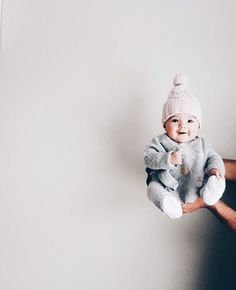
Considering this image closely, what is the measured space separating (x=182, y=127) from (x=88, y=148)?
30 cm

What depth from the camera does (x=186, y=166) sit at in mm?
793

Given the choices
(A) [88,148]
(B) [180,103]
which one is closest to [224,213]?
(B) [180,103]

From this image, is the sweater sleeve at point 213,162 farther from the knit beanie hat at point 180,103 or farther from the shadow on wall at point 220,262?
the shadow on wall at point 220,262

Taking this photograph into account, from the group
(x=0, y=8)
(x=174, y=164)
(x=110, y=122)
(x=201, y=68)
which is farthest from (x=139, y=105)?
(x=0, y=8)

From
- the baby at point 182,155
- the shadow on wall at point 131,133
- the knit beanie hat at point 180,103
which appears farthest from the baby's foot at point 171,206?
the shadow on wall at point 131,133

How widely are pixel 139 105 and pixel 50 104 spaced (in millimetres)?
224

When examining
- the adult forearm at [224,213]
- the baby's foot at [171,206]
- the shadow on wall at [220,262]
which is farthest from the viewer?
the shadow on wall at [220,262]

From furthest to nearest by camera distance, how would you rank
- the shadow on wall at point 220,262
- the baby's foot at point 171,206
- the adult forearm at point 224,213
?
the shadow on wall at point 220,262 → the adult forearm at point 224,213 → the baby's foot at point 171,206

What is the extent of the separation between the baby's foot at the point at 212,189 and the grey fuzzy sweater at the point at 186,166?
1.5 inches

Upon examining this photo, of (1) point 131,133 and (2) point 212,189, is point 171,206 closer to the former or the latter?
(2) point 212,189

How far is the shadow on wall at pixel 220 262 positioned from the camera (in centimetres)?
98

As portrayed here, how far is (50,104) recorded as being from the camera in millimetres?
997

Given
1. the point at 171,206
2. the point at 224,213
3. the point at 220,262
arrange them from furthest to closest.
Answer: the point at 220,262, the point at 224,213, the point at 171,206

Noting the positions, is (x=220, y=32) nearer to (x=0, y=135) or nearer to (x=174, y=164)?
(x=174, y=164)
